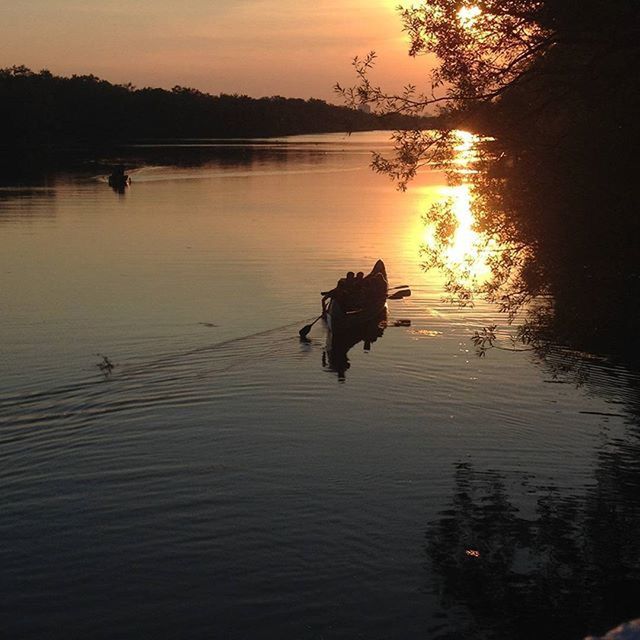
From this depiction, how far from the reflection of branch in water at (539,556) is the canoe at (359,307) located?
13.5 metres

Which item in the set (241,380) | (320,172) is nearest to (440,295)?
(241,380)

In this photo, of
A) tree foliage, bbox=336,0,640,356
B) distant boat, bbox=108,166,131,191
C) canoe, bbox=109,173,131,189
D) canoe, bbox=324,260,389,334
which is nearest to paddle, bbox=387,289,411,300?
canoe, bbox=324,260,389,334

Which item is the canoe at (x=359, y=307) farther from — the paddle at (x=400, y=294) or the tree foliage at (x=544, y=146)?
the tree foliage at (x=544, y=146)

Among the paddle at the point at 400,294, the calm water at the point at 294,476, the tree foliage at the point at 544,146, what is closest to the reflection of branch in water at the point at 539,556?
the calm water at the point at 294,476

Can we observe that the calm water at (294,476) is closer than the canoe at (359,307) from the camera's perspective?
Yes

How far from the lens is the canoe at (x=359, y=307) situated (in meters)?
33.7

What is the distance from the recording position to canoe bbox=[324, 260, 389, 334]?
33719 millimetres

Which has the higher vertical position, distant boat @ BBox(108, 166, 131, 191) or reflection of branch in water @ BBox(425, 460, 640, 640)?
distant boat @ BBox(108, 166, 131, 191)

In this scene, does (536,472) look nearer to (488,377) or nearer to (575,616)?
(575,616)

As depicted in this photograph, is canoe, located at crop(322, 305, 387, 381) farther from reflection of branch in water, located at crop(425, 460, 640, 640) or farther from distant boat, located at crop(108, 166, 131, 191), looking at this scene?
distant boat, located at crop(108, 166, 131, 191)

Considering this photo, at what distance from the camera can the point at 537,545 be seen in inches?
675

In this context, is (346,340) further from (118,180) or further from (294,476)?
(118,180)

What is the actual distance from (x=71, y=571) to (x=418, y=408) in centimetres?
1230

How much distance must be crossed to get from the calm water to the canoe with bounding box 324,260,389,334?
1.10 metres
